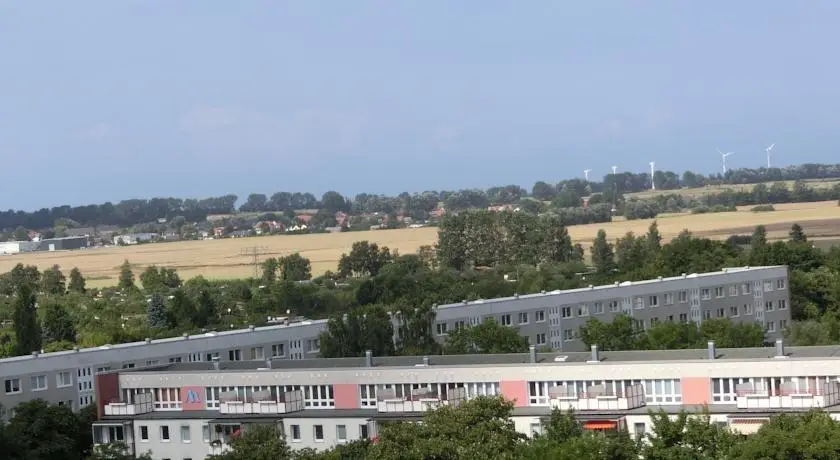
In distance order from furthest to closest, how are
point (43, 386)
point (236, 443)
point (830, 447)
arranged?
point (43, 386) < point (236, 443) < point (830, 447)

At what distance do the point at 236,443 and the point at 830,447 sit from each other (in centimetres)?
1448

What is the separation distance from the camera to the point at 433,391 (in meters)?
44.8

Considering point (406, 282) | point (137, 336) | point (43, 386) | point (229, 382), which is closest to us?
point (229, 382)

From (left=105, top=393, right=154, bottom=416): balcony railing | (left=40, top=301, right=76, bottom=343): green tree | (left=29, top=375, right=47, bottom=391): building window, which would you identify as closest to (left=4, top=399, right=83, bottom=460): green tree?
(left=105, top=393, right=154, bottom=416): balcony railing

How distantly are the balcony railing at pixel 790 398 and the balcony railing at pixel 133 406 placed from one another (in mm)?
17669

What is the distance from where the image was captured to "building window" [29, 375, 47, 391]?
62469 millimetres

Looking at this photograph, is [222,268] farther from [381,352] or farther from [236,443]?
[236,443]

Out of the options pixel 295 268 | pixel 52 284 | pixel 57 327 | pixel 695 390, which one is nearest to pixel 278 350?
pixel 57 327

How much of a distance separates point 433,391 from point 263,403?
16.1 ft

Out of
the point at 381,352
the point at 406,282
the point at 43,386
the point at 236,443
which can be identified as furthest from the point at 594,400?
the point at 406,282

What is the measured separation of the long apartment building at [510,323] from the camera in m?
63.5

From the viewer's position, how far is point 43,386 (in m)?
62.9

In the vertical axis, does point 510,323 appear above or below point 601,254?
below

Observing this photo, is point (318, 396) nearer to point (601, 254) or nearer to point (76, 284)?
point (601, 254)
